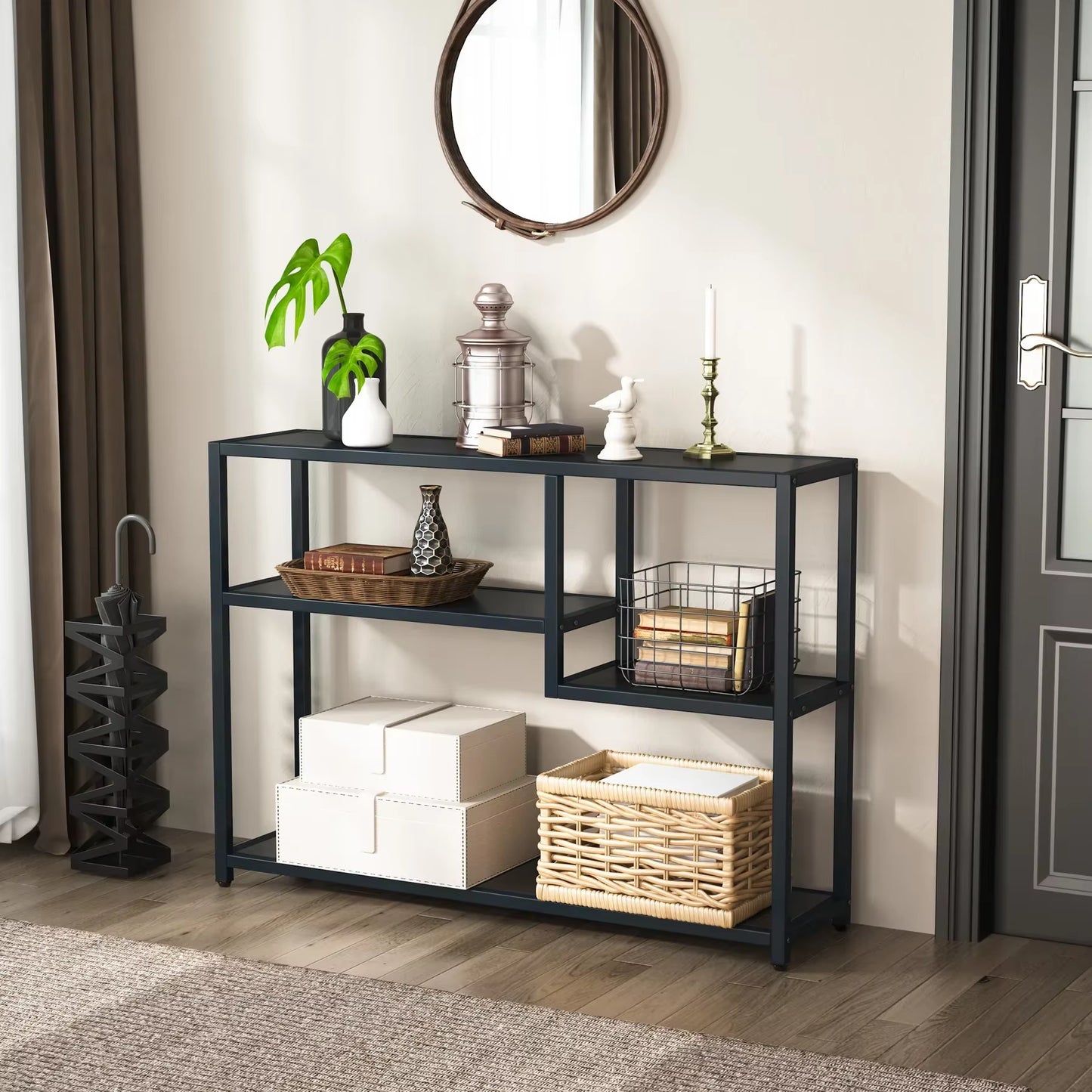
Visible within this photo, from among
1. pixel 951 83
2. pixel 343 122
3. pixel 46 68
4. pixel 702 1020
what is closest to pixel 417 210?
pixel 343 122

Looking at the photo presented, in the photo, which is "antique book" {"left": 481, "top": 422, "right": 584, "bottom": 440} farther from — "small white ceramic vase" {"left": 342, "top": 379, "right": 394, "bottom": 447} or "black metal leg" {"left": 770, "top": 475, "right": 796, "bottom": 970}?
"black metal leg" {"left": 770, "top": 475, "right": 796, "bottom": 970}

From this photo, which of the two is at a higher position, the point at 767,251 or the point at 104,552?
the point at 767,251

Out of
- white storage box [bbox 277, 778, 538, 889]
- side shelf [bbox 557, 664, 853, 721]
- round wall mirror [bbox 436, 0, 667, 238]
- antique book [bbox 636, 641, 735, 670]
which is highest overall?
round wall mirror [bbox 436, 0, 667, 238]

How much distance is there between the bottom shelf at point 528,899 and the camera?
10.3ft

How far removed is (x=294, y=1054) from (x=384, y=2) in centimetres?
225

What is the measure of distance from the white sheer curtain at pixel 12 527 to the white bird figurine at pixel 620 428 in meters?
1.40

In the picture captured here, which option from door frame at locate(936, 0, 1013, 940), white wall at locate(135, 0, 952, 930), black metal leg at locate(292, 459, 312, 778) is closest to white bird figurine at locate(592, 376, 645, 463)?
white wall at locate(135, 0, 952, 930)

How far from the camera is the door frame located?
10.1 feet

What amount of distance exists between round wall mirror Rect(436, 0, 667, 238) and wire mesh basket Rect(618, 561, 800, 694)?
83 cm

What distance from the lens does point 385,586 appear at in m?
3.36

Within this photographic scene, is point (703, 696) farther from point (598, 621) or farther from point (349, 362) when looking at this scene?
point (349, 362)

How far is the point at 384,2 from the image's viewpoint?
359 centimetres

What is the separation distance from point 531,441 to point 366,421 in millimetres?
388

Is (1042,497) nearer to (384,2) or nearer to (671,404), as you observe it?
(671,404)
